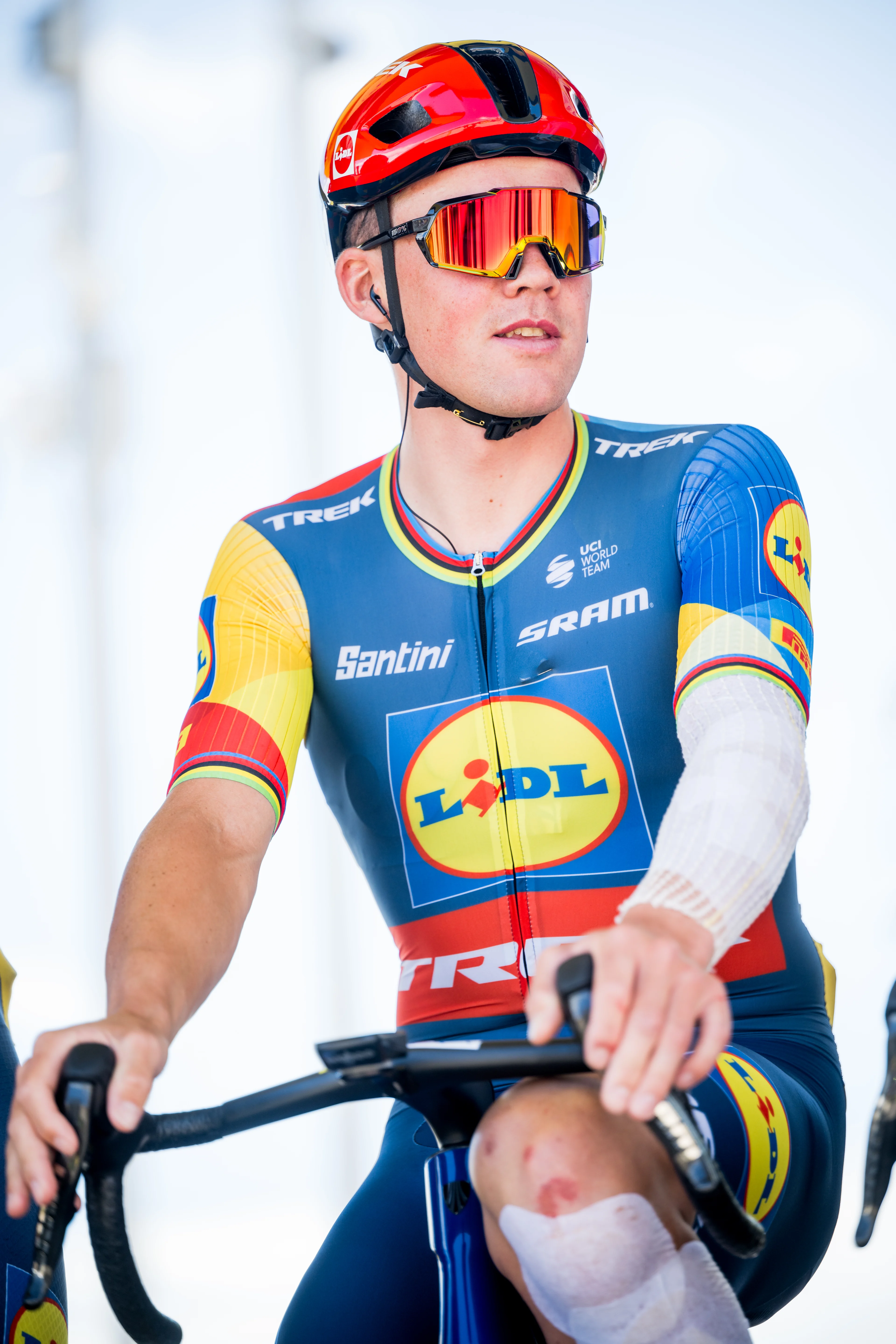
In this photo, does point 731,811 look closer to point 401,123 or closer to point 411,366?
point 411,366

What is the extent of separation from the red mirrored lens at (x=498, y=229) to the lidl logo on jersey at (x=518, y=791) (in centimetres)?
56

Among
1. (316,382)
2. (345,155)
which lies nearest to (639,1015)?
(345,155)

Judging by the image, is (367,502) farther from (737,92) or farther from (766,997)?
(737,92)

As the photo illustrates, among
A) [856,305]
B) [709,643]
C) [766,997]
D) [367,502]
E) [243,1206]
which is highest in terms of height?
[856,305]

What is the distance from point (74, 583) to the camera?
390 cm

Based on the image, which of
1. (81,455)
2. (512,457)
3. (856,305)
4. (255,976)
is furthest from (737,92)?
(255,976)

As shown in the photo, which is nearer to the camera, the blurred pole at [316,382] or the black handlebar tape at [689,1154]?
the black handlebar tape at [689,1154]

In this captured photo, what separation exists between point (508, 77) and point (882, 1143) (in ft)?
4.67

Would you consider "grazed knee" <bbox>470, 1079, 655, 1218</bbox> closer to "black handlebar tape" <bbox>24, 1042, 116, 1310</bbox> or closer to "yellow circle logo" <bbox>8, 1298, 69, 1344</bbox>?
"black handlebar tape" <bbox>24, 1042, 116, 1310</bbox>

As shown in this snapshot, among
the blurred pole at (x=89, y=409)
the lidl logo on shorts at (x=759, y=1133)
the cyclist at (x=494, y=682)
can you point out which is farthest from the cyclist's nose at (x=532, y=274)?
the blurred pole at (x=89, y=409)

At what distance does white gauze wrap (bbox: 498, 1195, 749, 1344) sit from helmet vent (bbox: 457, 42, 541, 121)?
4.44 ft

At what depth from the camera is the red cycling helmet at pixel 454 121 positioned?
1.63 meters

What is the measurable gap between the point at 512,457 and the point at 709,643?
512 millimetres

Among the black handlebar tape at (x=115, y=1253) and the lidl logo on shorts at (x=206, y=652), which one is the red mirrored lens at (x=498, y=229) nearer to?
the lidl logo on shorts at (x=206, y=652)
